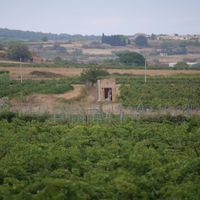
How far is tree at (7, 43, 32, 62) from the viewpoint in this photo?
8156cm

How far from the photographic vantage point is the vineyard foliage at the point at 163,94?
123 feet

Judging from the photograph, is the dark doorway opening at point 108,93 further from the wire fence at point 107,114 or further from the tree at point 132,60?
the tree at point 132,60

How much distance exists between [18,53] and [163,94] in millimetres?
43107

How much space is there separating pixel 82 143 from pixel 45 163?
4.48 meters

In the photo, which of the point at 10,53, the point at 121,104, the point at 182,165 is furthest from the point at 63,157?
the point at 10,53

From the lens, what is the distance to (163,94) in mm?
42469

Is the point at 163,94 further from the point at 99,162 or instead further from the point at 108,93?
the point at 99,162

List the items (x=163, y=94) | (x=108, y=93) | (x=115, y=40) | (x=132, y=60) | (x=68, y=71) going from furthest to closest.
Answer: (x=115, y=40) < (x=132, y=60) < (x=68, y=71) < (x=108, y=93) < (x=163, y=94)

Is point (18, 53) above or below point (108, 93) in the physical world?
above

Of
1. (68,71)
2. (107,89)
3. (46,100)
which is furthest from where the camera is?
(68,71)

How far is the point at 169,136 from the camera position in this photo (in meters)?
24.5

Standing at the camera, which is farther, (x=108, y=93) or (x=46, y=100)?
(x=108, y=93)

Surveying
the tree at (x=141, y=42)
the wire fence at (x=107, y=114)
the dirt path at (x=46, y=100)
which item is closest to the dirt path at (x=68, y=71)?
the dirt path at (x=46, y=100)

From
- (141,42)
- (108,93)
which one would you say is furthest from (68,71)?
(141,42)
